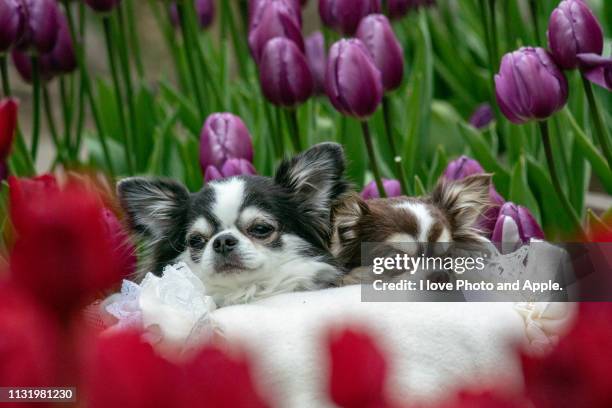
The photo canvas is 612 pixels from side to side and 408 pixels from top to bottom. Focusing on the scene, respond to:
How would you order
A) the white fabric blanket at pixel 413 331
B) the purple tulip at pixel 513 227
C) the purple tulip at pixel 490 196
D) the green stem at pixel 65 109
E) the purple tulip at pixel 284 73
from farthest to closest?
the green stem at pixel 65 109
the purple tulip at pixel 284 73
the purple tulip at pixel 490 196
the purple tulip at pixel 513 227
the white fabric blanket at pixel 413 331

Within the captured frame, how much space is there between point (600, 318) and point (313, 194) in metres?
0.81

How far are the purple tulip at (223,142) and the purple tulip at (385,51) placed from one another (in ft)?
0.87

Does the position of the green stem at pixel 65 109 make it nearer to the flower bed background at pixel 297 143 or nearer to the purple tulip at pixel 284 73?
the flower bed background at pixel 297 143

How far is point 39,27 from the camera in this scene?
1664 millimetres

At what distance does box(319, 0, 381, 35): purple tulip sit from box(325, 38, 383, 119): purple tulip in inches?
13.5

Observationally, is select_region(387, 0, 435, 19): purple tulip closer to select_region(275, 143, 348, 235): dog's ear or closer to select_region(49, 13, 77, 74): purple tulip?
select_region(49, 13, 77, 74): purple tulip

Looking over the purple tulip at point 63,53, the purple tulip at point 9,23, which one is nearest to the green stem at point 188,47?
the purple tulip at point 63,53

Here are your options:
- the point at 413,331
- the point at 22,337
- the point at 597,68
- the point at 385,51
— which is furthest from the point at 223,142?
the point at 22,337

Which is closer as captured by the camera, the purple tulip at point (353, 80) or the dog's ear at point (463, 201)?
the dog's ear at point (463, 201)

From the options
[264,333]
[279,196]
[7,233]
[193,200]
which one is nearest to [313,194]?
[279,196]

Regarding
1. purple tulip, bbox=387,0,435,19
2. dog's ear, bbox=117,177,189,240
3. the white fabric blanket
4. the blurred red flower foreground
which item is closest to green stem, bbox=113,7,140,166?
purple tulip, bbox=387,0,435,19

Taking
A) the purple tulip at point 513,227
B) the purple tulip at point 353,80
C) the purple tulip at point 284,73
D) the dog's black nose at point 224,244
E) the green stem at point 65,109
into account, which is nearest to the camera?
the dog's black nose at point 224,244

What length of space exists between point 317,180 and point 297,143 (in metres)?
0.45

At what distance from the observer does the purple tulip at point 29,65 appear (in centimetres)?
191
